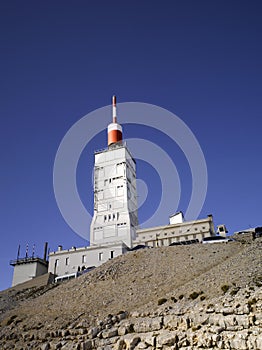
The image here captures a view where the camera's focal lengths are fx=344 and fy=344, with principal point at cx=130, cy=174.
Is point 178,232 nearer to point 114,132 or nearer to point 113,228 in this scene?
point 113,228

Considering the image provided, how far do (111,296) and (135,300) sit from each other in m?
3.30

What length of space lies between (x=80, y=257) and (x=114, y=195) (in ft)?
58.4

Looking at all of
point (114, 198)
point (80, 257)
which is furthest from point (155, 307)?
point (114, 198)

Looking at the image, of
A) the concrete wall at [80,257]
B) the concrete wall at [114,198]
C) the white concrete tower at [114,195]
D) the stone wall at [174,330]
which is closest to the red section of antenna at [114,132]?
the white concrete tower at [114,195]

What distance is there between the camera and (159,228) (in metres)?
64.2

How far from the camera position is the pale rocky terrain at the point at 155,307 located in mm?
18562

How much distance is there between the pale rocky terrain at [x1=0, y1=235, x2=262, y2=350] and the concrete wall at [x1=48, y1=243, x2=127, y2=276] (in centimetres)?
1891

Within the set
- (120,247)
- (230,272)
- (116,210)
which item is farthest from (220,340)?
(116,210)

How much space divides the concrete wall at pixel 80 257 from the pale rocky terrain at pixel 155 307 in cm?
1891

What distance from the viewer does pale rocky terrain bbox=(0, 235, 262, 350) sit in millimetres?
18562

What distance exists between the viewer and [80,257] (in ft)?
198

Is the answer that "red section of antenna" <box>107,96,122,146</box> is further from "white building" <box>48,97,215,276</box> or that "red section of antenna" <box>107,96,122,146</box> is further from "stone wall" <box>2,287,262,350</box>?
"stone wall" <box>2,287,262,350</box>

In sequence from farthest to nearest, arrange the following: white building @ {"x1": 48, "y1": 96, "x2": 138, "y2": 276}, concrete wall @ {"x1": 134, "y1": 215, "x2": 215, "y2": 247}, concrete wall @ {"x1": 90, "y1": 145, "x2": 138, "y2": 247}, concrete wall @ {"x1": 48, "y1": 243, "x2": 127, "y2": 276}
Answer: concrete wall @ {"x1": 90, "y1": 145, "x2": 138, "y2": 247}
concrete wall @ {"x1": 134, "y1": 215, "x2": 215, "y2": 247}
white building @ {"x1": 48, "y1": 96, "x2": 138, "y2": 276}
concrete wall @ {"x1": 48, "y1": 243, "x2": 127, "y2": 276}

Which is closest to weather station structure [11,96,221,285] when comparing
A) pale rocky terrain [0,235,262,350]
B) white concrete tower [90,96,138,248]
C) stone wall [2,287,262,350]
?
white concrete tower [90,96,138,248]
